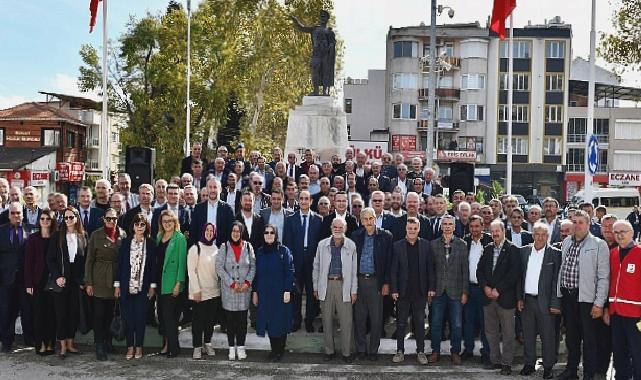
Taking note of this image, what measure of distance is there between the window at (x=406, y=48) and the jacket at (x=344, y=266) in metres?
45.9

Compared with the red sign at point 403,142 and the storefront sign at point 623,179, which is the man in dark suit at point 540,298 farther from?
the storefront sign at point 623,179

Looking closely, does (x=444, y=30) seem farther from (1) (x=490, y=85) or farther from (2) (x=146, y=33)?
(2) (x=146, y=33)

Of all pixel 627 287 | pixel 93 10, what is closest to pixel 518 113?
pixel 93 10

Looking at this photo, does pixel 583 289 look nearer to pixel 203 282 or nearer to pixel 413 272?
pixel 413 272

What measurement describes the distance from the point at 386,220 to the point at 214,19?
26.0m

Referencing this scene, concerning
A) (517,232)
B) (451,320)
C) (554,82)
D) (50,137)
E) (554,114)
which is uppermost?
(554,82)

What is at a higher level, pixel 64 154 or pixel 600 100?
pixel 600 100

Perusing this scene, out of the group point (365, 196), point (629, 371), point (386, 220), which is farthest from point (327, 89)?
point (629, 371)

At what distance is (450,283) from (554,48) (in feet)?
160

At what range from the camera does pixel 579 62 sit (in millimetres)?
60781

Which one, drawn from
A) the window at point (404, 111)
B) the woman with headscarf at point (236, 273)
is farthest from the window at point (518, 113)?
the woman with headscarf at point (236, 273)

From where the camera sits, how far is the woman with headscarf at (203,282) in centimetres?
786

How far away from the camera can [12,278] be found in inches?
324

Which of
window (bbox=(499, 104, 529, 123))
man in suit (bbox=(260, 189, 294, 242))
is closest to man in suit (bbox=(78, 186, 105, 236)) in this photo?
man in suit (bbox=(260, 189, 294, 242))
